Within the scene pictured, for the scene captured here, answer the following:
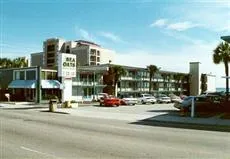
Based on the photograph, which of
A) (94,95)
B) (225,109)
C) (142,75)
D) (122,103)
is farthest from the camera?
(142,75)

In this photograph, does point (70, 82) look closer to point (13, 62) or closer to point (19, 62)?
point (19, 62)

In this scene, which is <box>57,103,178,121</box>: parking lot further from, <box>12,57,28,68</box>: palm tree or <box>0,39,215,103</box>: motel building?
<box>12,57,28,68</box>: palm tree

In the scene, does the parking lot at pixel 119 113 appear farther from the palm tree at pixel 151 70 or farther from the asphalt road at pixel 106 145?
the palm tree at pixel 151 70

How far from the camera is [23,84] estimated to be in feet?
189

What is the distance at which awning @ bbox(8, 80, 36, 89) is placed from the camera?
55737mm

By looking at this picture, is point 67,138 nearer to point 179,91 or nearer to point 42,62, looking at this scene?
point 179,91

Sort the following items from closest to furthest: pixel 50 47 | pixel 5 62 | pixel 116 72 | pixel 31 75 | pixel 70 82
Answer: pixel 31 75 < pixel 70 82 < pixel 116 72 < pixel 5 62 < pixel 50 47

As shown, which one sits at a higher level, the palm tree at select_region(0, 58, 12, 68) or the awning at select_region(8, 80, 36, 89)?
the palm tree at select_region(0, 58, 12, 68)

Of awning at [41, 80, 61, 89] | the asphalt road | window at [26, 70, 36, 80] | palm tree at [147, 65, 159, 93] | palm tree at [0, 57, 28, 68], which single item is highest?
palm tree at [0, 57, 28, 68]

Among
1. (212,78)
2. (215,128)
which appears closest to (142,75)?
(212,78)

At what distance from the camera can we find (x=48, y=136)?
52.0 ft

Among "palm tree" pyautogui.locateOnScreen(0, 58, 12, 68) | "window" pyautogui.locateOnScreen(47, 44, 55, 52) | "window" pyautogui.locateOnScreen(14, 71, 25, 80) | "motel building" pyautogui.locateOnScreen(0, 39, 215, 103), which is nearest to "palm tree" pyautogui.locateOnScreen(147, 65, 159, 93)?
"motel building" pyautogui.locateOnScreen(0, 39, 215, 103)

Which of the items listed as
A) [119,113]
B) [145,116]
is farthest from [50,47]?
[145,116]

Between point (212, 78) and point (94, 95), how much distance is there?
5811 cm
